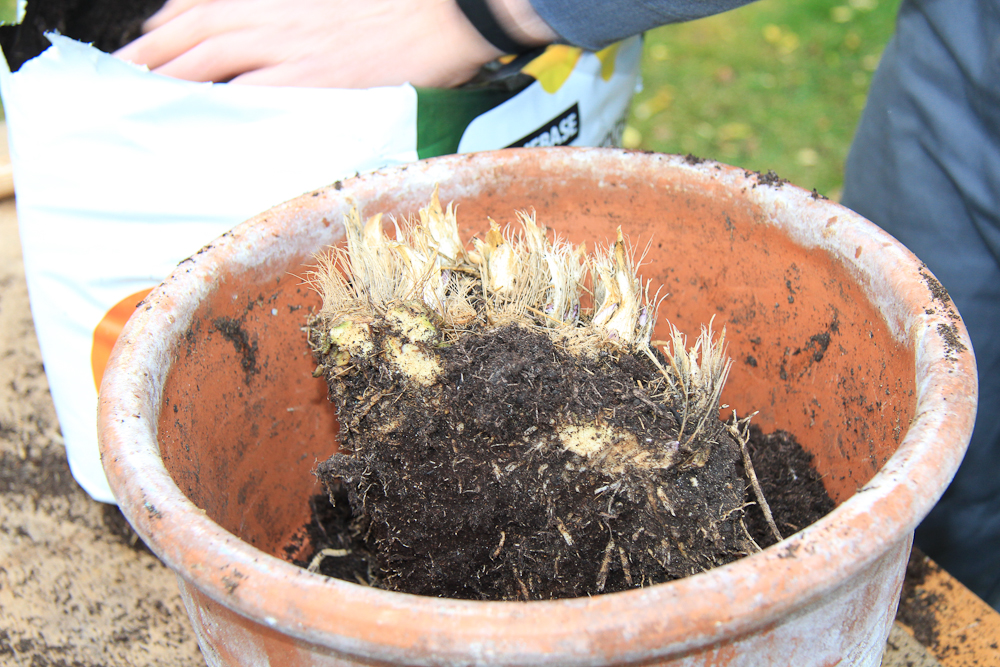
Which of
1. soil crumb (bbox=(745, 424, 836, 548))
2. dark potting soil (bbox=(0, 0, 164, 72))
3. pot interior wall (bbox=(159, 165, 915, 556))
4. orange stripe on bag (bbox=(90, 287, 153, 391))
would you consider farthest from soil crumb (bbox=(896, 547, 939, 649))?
dark potting soil (bbox=(0, 0, 164, 72))

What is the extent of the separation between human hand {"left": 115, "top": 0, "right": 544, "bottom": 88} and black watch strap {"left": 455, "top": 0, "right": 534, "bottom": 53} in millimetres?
16

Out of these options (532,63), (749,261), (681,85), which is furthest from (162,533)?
(681,85)

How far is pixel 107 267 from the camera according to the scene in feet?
3.92

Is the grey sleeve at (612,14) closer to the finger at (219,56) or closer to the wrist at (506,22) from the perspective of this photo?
the wrist at (506,22)

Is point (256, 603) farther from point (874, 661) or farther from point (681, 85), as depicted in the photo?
point (681, 85)

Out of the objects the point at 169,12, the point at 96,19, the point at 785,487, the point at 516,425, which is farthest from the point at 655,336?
the point at 96,19

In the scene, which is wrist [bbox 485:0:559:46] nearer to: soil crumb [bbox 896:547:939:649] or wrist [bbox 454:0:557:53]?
wrist [bbox 454:0:557:53]

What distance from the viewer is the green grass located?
137 inches

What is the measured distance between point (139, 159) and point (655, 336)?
0.87 m

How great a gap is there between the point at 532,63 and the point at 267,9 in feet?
1.53

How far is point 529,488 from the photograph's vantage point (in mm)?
859

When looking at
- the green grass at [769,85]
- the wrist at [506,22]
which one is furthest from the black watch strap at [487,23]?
the green grass at [769,85]

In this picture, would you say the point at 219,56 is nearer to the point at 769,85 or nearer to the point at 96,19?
the point at 96,19

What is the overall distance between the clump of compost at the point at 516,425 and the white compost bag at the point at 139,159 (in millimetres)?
237
